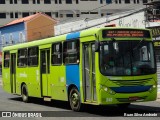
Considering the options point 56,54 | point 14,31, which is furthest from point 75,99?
point 14,31

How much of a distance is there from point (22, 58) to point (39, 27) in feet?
150

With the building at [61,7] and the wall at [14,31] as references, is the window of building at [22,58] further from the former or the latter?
the building at [61,7]

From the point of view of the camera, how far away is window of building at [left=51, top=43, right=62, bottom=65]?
16811 millimetres

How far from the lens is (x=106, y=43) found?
1423cm

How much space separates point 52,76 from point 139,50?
4.41m

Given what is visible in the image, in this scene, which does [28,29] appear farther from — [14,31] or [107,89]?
[107,89]

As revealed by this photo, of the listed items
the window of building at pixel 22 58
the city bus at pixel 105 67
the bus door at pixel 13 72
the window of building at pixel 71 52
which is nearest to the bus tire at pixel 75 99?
the city bus at pixel 105 67

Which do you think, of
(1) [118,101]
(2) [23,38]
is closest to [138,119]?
(1) [118,101]

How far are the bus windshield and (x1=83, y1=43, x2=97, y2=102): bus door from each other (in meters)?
Answer: 0.55

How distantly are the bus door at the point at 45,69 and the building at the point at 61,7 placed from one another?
67.1 metres

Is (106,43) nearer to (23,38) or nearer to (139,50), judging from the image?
(139,50)

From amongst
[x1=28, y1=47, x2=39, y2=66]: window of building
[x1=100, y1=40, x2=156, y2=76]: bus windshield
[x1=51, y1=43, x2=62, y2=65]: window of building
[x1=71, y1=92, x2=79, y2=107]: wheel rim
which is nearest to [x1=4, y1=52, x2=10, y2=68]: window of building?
[x1=28, y1=47, x2=39, y2=66]: window of building

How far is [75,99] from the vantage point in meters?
15.5

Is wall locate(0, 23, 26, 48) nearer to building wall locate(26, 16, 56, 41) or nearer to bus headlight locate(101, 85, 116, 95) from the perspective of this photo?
building wall locate(26, 16, 56, 41)
